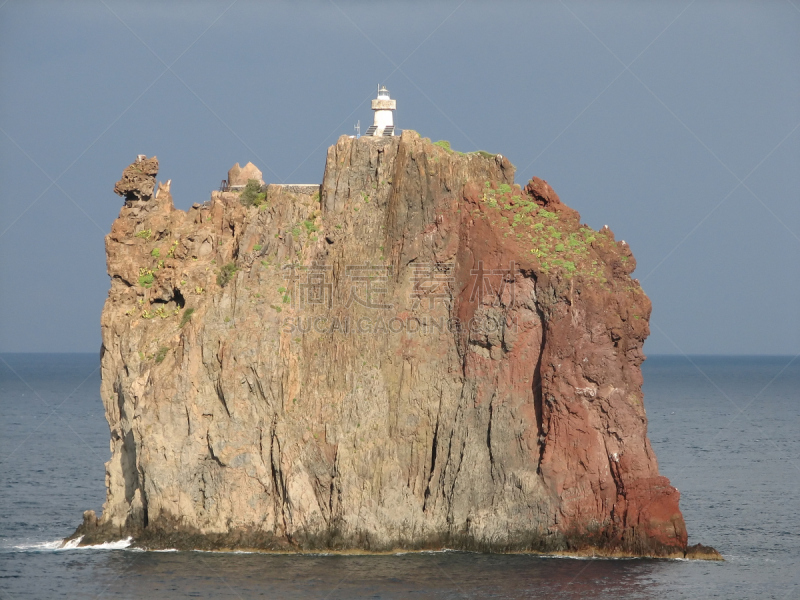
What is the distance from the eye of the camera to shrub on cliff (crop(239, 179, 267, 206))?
6981 cm

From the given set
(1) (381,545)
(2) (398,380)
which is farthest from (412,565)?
(2) (398,380)

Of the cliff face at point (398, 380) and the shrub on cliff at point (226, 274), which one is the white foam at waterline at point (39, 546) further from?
the shrub on cliff at point (226, 274)

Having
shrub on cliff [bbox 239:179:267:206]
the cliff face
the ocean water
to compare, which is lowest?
the ocean water

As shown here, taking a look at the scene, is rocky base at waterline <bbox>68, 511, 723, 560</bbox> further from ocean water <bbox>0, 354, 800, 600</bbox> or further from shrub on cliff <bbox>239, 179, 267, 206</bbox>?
shrub on cliff <bbox>239, 179, 267, 206</bbox>

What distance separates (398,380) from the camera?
66.7m

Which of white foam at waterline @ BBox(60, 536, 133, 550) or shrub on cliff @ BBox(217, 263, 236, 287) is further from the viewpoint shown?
shrub on cliff @ BBox(217, 263, 236, 287)

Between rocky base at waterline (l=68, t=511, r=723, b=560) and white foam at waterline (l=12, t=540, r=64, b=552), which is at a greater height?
rocky base at waterline (l=68, t=511, r=723, b=560)

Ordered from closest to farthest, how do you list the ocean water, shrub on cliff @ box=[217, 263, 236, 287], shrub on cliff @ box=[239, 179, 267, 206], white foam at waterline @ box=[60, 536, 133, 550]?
the ocean water → white foam at waterline @ box=[60, 536, 133, 550] → shrub on cliff @ box=[217, 263, 236, 287] → shrub on cliff @ box=[239, 179, 267, 206]

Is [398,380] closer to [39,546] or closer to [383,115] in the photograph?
[383,115]

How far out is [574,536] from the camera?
211 feet

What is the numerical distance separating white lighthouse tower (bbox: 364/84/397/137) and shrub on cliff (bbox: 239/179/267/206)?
6662mm

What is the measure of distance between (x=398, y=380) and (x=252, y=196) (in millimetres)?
12825

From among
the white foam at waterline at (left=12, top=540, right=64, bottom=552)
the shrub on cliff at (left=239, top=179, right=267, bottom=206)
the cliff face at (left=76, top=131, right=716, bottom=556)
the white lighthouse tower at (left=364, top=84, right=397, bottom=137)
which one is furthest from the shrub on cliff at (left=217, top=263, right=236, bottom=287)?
the white foam at waterline at (left=12, top=540, right=64, bottom=552)

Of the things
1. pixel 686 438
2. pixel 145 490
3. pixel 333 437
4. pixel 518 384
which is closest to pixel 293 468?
pixel 333 437
